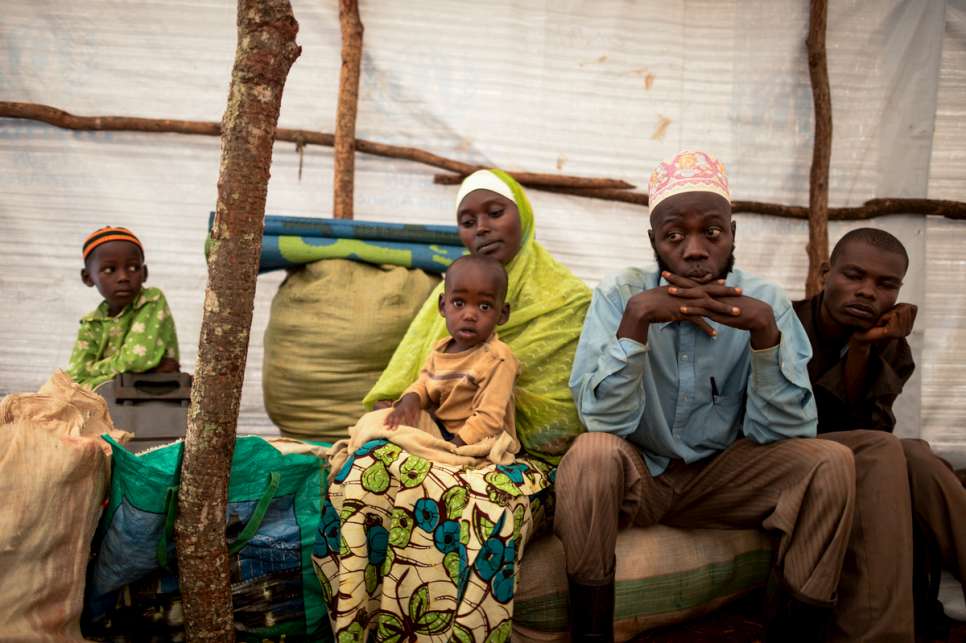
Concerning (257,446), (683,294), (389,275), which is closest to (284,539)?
(257,446)

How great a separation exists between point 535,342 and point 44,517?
1.53 metres

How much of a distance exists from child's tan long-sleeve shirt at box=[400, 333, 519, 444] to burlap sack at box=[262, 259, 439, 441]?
1.02 metres

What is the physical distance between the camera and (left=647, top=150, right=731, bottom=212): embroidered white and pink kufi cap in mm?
2438

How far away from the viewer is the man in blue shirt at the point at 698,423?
2.21m

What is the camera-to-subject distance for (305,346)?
3.61m

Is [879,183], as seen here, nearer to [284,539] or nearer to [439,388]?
[439,388]

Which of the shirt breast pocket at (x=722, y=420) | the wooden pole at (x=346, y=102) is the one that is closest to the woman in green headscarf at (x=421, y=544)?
the shirt breast pocket at (x=722, y=420)

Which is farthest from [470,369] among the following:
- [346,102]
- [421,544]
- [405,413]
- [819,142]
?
[819,142]

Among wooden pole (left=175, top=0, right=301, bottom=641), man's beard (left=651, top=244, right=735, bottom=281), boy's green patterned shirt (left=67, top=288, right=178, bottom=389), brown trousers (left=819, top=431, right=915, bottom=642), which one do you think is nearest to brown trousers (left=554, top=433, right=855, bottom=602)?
brown trousers (left=819, top=431, right=915, bottom=642)

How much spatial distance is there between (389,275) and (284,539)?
1.54 m

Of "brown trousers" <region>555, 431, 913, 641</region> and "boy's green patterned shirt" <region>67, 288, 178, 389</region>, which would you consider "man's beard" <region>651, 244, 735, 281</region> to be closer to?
"brown trousers" <region>555, 431, 913, 641</region>

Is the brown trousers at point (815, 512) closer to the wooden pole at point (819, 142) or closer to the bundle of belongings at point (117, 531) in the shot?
the bundle of belongings at point (117, 531)

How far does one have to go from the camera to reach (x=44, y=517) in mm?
2094

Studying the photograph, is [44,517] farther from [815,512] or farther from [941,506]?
[941,506]
